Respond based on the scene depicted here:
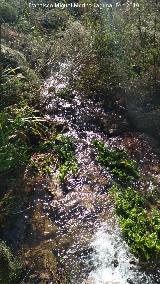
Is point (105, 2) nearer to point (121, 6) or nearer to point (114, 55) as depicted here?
point (121, 6)

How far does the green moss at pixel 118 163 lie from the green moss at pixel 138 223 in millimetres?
298

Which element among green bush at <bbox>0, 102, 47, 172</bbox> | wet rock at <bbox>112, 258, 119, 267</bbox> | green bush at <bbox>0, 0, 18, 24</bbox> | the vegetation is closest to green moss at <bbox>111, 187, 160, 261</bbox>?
the vegetation

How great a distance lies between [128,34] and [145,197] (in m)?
2.91

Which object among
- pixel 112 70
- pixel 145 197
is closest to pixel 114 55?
pixel 112 70

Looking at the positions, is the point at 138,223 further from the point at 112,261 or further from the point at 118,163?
the point at 118,163

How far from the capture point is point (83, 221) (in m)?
5.95

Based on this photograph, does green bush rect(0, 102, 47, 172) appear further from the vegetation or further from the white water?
the white water

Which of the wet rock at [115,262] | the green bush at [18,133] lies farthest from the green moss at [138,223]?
the green bush at [18,133]

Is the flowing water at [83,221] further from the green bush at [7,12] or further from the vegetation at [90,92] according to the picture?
the green bush at [7,12]

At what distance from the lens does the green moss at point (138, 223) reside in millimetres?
5428

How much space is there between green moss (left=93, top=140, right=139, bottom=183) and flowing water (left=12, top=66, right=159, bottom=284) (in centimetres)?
11

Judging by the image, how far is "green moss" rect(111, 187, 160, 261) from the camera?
543cm

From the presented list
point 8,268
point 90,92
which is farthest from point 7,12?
point 8,268

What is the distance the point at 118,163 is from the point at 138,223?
1195mm
